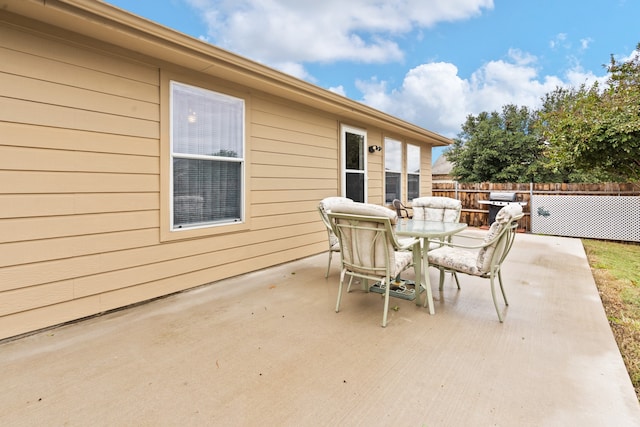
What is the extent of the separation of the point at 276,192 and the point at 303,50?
9.89 metres

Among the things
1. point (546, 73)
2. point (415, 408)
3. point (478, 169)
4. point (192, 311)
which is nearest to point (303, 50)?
point (478, 169)

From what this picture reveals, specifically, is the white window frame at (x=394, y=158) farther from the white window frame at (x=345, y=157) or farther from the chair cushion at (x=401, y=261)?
the chair cushion at (x=401, y=261)

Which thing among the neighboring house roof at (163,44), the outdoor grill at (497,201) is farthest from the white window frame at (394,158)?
the outdoor grill at (497,201)

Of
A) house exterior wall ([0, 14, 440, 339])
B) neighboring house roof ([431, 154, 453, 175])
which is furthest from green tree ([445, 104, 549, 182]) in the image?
house exterior wall ([0, 14, 440, 339])

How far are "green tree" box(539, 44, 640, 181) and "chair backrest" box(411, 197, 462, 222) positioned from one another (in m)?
3.91

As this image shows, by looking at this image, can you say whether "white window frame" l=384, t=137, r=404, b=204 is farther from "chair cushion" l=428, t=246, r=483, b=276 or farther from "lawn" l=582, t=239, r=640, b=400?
"chair cushion" l=428, t=246, r=483, b=276

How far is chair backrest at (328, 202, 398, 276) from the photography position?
2520 millimetres

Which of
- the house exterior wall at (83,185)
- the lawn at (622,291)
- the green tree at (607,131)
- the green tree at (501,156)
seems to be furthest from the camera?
the green tree at (501,156)

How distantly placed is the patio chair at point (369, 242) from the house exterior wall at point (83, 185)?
5.33 ft

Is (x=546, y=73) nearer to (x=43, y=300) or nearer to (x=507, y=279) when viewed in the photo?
(x=507, y=279)

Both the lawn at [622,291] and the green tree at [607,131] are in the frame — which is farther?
the green tree at [607,131]

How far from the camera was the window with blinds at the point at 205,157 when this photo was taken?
10.7ft

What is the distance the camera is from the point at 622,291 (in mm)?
3537

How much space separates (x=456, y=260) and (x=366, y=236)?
3.01 ft
